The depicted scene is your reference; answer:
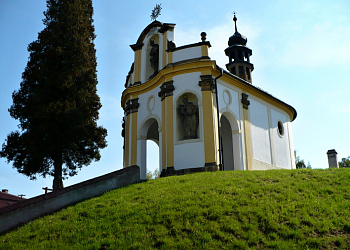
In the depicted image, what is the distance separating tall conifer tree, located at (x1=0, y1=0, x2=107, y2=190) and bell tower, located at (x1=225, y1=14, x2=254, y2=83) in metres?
11.3

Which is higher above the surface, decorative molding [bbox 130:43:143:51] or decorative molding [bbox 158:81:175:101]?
decorative molding [bbox 130:43:143:51]

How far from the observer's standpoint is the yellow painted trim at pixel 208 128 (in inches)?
675

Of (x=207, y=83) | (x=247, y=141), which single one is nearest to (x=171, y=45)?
(x=207, y=83)

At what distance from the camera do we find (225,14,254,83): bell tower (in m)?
27.6

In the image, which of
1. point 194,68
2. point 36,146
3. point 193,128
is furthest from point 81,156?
point 194,68

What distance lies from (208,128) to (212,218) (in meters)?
8.81

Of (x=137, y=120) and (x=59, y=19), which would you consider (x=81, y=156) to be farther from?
(x=59, y=19)

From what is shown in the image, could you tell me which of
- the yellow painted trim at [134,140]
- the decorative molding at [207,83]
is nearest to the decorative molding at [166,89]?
the decorative molding at [207,83]

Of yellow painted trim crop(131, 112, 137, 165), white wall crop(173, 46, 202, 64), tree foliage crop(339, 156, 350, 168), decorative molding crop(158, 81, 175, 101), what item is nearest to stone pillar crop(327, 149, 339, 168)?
white wall crop(173, 46, 202, 64)

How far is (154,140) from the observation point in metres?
23.6

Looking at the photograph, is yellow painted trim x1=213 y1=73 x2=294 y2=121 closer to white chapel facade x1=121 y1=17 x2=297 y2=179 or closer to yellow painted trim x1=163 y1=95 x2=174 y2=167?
white chapel facade x1=121 y1=17 x2=297 y2=179

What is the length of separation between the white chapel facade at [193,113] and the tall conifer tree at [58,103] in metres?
2.53

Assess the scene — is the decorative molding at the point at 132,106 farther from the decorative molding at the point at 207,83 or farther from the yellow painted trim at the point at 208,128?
the yellow painted trim at the point at 208,128

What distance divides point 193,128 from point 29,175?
26.9 ft
